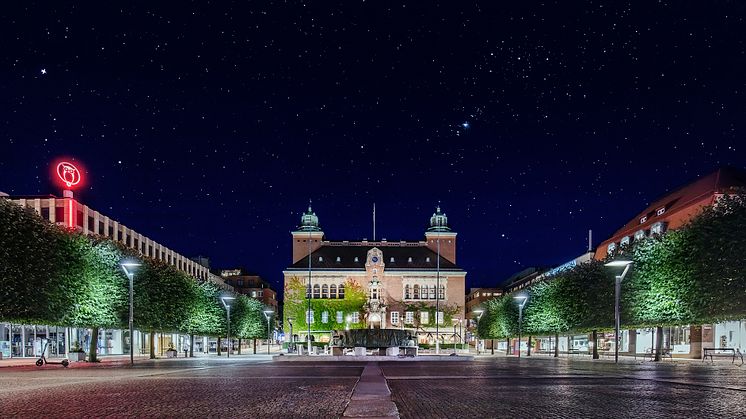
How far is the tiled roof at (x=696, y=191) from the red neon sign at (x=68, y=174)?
55812 mm

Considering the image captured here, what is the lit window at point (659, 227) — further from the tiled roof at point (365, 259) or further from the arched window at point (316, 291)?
the arched window at point (316, 291)

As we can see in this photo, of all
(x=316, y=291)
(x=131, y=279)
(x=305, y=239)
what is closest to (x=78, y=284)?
(x=131, y=279)

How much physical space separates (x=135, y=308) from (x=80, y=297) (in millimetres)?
9260

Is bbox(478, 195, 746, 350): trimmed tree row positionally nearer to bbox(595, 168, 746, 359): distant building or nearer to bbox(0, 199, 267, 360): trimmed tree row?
bbox(595, 168, 746, 359): distant building

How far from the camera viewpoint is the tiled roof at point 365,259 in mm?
127363

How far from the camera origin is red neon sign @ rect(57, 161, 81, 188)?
6419 centimetres

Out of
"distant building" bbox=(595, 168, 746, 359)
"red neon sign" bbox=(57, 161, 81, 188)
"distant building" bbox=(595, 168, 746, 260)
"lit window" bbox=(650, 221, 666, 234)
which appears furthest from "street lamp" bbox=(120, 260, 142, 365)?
"lit window" bbox=(650, 221, 666, 234)

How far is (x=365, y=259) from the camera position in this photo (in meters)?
130

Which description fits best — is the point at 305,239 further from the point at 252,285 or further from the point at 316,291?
the point at 252,285

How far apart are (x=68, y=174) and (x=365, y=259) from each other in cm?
7077

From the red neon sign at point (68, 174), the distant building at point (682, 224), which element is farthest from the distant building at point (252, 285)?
the distant building at point (682, 224)

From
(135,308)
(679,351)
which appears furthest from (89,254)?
(679,351)

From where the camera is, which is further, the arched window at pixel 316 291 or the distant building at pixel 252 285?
the distant building at pixel 252 285

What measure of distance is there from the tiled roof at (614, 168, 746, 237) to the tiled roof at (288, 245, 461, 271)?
5535 cm
